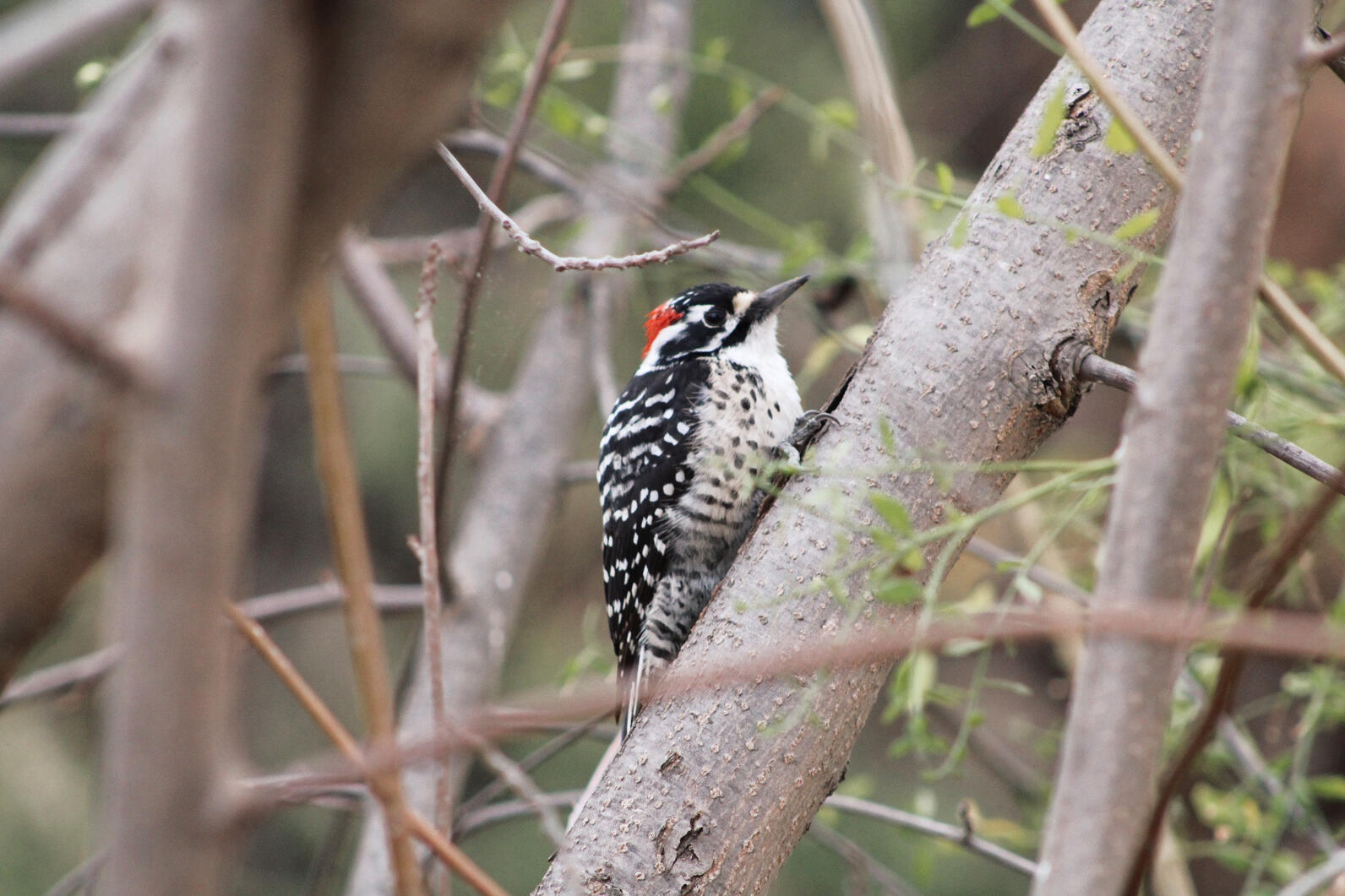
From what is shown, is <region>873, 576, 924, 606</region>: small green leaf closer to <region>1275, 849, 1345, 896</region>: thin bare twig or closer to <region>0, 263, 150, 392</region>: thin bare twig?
<region>1275, 849, 1345, 896</region>: thin bare twig

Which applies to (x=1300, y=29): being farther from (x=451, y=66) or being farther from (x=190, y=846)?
(x=190, y=846)

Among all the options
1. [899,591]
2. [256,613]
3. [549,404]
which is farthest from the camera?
[549,404]

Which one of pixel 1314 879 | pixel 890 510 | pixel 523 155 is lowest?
pixel 1314 879

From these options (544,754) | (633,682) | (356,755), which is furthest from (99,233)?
(544,754)

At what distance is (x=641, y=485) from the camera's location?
2881 millimetres

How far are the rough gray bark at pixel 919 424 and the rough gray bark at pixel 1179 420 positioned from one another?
770mm

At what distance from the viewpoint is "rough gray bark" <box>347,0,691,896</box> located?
10.5 feet

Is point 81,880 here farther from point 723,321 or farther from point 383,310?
point 723,321

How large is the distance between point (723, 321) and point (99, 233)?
8.31 feet

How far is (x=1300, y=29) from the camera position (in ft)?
2.57

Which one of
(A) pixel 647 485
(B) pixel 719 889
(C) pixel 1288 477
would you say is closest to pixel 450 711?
(A) pixel 647 485

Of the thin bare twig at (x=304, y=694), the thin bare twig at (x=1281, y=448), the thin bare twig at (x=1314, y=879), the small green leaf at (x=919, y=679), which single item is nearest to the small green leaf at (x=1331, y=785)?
the small green leaf at (x=919, y=679)

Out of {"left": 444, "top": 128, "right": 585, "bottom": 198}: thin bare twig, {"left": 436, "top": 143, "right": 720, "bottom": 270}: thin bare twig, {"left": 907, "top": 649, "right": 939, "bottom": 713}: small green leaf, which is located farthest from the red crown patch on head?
{"left": 436, "top": 143, "right": 720, "bottom": 270}: thin bare twig

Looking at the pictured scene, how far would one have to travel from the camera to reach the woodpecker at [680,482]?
9.13ft
